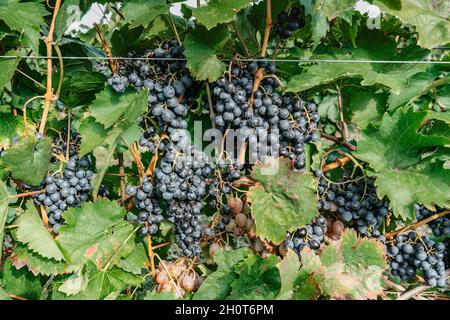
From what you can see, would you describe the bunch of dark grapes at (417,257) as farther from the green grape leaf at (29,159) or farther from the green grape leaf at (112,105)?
the green grape leaf at (29,159)

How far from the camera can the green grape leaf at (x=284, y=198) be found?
1521mm

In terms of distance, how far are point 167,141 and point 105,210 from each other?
0.32 metres

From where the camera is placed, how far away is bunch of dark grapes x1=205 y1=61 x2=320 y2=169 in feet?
5.04

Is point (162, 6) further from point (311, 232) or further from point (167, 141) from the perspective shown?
point (311, 232)

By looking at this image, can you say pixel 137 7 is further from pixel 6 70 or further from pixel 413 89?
pixel 413 89

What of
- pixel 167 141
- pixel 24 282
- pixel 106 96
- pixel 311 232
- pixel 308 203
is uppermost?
pixel 106 96

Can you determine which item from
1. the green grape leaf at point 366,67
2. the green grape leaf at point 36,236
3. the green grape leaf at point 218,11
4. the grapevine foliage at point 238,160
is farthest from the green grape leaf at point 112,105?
the green grape leaf at point 366,67

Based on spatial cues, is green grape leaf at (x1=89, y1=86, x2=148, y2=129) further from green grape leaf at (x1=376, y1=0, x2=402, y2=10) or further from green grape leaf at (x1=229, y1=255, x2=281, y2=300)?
green grape leaf at (x1=376, y1=0, x2=402, y2=10)

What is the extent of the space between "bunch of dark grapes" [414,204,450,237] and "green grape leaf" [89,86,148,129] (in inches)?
40.2

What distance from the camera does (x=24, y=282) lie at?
1.74m

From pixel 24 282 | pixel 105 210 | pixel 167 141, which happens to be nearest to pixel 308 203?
pixel 167 141

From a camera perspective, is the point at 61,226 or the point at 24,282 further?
the point at 24,282

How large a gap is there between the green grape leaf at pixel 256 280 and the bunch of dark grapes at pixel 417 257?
1.55 ft

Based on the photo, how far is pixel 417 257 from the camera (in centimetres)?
168
